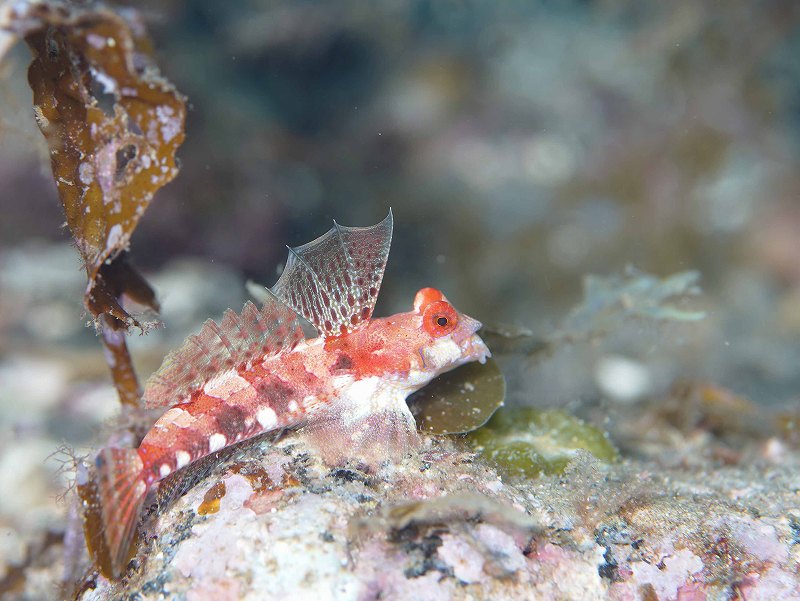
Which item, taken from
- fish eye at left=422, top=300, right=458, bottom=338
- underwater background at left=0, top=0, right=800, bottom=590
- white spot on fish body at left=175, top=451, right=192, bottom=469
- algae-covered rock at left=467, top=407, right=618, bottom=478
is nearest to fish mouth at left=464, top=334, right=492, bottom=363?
fish eye at left=422, top=300, right=458, bottom=338

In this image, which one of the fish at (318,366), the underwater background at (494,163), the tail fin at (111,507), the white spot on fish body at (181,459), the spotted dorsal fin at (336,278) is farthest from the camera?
the underwater background at (494,163)

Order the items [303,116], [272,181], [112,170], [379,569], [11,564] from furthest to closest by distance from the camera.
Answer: [303,116] < [272,181] < [11,564] < [112,170] < [379,569]

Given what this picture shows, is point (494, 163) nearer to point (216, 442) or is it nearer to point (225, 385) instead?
point (225, 385)

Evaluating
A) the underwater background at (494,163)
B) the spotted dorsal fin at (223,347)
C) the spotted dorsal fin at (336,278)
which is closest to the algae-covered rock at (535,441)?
the spotted dorsal fin at (336,278)

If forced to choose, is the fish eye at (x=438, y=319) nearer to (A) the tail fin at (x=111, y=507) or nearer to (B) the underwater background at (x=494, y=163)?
(A) the tail fin at (x=111, y=507)

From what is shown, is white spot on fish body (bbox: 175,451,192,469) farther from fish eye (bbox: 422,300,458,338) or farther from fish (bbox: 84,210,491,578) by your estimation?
fish eye (bbox: 422,300,458,338)

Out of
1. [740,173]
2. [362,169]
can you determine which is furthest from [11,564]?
[740,173]

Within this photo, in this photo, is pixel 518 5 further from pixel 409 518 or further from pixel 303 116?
pixel 409 518

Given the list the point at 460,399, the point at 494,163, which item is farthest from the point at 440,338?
the point at 494,163
